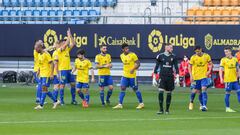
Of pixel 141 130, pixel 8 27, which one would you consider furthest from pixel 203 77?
pixel 8 27

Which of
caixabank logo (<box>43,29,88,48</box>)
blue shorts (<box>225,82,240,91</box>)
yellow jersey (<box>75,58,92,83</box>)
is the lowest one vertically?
blue shorts (<box>225,82,240,91</box>)

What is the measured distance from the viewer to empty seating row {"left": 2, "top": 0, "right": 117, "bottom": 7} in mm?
47688

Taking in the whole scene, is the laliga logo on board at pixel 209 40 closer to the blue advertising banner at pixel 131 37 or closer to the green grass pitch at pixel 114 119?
the blue advertising banner at pixel 131 37

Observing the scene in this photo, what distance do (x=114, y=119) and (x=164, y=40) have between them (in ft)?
68.4

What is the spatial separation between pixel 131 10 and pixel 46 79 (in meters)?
19.1

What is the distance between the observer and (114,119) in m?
23.2

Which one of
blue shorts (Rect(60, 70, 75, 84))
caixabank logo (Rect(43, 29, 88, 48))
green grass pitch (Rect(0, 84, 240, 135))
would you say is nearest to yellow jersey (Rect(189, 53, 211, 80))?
green grass pitch (Rect(0, 84, 240, 135))

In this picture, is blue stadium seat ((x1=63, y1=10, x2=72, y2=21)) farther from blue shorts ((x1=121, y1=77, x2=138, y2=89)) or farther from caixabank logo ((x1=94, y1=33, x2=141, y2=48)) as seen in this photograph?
blue shorts ((x1=121, y1=77, x2=138, y2=89))

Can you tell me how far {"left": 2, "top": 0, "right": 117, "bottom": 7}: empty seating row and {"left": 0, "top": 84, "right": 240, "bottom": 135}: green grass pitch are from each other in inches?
605

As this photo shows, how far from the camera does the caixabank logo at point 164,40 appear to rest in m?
43.4

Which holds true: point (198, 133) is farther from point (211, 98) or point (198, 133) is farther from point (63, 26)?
point (63, 26)

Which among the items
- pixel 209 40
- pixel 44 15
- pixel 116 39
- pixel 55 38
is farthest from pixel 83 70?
pixel 44 15

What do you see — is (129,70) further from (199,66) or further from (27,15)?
(27,15)

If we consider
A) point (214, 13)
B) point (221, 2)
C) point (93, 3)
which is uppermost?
point (93, 3)
